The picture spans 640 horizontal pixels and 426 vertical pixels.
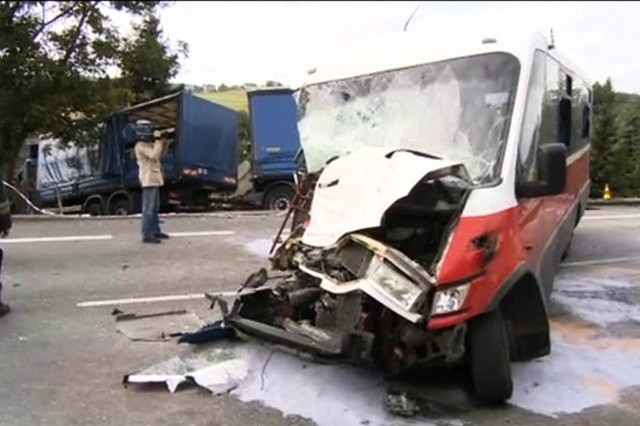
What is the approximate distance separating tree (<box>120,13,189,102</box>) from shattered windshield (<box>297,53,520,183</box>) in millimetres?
12758

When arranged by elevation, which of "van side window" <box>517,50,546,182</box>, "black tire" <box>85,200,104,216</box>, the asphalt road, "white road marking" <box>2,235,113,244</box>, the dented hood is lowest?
"black tire" <box>85,200,104,216</box>

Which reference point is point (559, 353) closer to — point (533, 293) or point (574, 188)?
point (533, 293)

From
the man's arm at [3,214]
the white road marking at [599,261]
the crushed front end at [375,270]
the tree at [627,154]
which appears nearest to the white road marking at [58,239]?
the man's arm at [3,214]

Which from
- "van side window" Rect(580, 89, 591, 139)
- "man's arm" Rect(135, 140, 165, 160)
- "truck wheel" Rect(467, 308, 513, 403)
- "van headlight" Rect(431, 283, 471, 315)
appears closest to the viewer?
"van headlight" Rect(431, 283, 471, 315)

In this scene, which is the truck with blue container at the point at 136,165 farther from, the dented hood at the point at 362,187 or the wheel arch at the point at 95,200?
the dented hood at the point at 362,187

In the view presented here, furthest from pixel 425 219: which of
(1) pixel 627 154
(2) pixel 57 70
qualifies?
(2) pixel 57 70

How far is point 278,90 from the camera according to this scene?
64.7 ft

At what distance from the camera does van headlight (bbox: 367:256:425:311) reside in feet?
15.0

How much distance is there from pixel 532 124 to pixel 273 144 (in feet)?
48.0

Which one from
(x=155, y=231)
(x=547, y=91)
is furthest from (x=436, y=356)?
(x=155, y=231)

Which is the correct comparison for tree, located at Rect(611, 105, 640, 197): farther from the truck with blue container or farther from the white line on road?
the truck with blue container

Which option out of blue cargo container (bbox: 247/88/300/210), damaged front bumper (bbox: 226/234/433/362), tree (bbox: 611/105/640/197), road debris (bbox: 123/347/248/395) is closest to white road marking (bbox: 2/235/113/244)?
road debris (bbox: 123/347/248/395)

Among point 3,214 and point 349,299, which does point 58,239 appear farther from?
point 349,299

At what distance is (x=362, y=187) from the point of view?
205 inches
